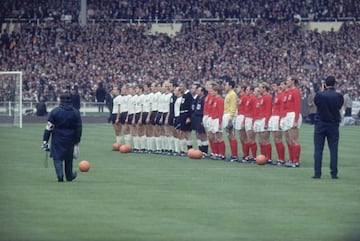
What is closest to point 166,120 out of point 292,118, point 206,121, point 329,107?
point 206,121

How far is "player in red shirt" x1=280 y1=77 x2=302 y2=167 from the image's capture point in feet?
84.0

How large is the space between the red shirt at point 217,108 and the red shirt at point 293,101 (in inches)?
124

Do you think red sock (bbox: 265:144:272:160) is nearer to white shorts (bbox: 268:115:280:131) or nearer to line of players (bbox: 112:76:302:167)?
line of players (bbox: 112:76:302:167)

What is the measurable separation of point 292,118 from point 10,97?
30.3m

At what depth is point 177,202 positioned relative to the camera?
1808 centimetres

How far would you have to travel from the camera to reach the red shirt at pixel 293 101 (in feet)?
84.0

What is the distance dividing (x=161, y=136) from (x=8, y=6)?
4344 cm

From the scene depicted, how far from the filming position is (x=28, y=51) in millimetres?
68250

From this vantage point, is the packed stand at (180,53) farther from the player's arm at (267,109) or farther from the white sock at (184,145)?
the player's arm at (267,109)

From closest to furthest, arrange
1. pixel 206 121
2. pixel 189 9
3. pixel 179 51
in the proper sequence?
pixel 206 121 → pixel 179 51 → pixel 189 9

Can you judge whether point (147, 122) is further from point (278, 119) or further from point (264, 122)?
point (278, 119)

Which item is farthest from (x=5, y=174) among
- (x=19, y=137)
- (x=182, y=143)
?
(x=19, y=137)

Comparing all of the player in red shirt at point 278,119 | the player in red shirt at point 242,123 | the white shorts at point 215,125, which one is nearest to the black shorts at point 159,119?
the white shorts at point 215,125

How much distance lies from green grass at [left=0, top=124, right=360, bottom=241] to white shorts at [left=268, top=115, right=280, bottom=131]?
37.3 inches
